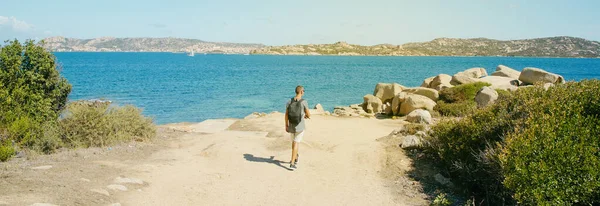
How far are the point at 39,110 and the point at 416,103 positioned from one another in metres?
16.1

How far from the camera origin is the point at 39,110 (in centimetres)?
1200

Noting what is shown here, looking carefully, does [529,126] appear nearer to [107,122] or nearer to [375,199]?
[375,199]

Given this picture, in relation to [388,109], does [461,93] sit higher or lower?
higher

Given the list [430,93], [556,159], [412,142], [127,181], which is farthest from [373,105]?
[556,159]

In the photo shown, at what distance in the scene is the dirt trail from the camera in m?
8.43

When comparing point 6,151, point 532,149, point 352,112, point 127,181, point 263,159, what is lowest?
point 352,112

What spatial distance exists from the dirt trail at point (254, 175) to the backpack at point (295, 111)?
1.28 metres

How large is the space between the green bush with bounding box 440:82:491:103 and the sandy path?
351 inches

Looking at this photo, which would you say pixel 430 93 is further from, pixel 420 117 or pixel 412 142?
pixel 412 142

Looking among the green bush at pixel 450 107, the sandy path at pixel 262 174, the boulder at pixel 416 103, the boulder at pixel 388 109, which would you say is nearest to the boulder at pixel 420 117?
the green bush at pixel 450 107

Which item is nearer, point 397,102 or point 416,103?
point 416,103

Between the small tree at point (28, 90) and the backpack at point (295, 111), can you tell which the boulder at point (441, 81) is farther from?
the small tree at point (28, 90)

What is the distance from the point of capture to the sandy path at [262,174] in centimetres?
853

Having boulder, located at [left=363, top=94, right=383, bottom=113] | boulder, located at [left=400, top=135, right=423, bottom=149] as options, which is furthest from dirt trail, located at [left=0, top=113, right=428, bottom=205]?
boulder, located at [left=363, top=94, right=383, bottom=113]
